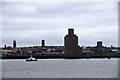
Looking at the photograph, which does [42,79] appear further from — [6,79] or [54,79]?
[6,79]

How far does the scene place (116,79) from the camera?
180 ft

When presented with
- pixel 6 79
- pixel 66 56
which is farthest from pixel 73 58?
pixel 6 79

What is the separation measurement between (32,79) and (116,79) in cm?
1067

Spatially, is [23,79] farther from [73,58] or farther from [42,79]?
[73,58]

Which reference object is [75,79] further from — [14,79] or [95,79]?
[14,79]

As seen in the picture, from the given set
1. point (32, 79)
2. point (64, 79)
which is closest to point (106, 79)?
point (64, 79)

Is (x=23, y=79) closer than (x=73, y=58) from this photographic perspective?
Yes

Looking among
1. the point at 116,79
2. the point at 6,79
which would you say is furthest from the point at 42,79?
the point at 116,79

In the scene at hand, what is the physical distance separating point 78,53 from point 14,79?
141170 millimetres

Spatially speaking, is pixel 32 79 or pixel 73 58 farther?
pixel 73 58

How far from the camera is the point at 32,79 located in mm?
55000

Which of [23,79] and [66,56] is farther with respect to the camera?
[66,56]

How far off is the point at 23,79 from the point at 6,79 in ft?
9.24

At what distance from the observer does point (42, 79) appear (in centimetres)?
5462
